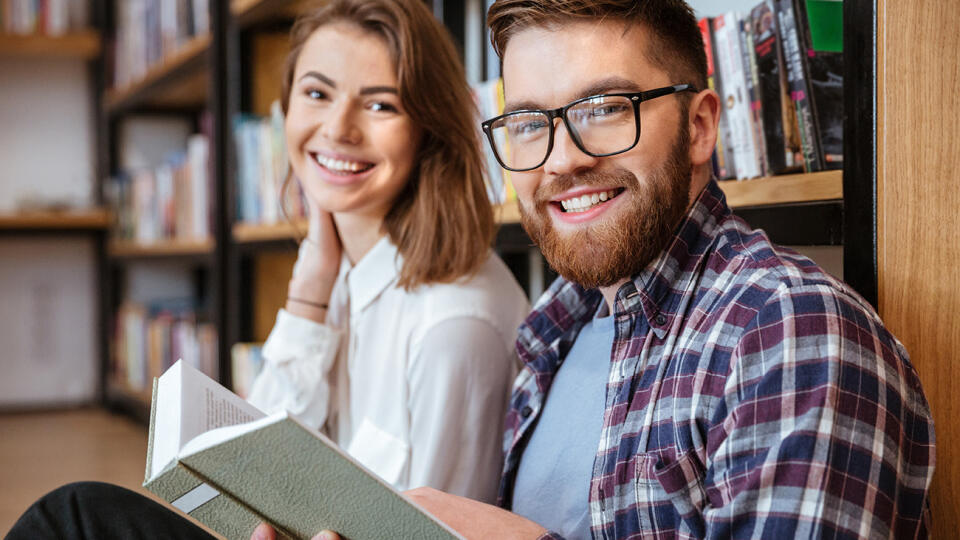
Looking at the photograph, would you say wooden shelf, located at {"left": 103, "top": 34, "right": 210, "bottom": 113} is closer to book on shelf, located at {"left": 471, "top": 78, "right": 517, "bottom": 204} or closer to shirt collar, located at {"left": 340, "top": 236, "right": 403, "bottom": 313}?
book on shelf, located at {"left": 471, "top": 78, "right": 517, "bottom": 204}

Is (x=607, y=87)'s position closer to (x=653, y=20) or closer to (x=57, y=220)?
(x=653, y=20)

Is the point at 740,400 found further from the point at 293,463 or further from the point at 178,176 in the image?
the point at 178,176

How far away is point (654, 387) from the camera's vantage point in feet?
2.55

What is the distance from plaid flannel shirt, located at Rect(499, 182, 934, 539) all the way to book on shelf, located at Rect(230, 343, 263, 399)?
1450mm

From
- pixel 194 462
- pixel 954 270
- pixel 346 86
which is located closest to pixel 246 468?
pixel 194 462

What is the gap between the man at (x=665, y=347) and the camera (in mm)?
639

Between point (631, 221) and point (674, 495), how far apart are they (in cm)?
24

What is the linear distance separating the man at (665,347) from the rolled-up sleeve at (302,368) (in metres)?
0.45

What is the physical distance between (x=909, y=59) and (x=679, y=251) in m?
0.25

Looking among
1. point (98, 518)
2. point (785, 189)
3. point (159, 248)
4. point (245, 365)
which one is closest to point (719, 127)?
point (785, 189)

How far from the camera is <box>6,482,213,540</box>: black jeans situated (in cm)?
98

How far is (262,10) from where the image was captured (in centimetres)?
218

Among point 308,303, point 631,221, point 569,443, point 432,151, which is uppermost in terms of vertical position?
point 432,151

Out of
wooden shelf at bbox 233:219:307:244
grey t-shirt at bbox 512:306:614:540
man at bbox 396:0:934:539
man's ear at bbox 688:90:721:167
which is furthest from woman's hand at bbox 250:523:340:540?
wooden shelf at bbox 233:219:307:244
